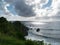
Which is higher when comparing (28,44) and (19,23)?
(19,23)

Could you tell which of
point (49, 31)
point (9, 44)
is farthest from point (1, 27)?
point (49, 31)

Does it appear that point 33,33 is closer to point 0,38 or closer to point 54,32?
point 54,32

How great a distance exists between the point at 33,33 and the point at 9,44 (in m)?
19.9

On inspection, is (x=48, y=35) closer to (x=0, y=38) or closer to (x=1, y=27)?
(x=1, y=27)

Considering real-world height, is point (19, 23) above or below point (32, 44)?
above

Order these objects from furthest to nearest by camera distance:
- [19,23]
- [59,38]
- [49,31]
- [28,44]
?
[49,31] → [59,38] → [19,23] → [28,44]

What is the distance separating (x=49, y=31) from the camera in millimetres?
39156

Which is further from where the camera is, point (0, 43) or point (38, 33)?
point (38, 33)

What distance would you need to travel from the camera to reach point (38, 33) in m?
37.0

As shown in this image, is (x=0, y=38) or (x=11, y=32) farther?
(x=11, y=32)

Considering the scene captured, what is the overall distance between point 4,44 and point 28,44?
2.00 meters

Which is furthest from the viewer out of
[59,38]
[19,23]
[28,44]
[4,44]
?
[59,38]

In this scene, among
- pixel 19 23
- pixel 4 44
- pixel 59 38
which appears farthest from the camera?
pixel 59 38

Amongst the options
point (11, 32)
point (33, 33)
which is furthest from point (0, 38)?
point (33, 33)
